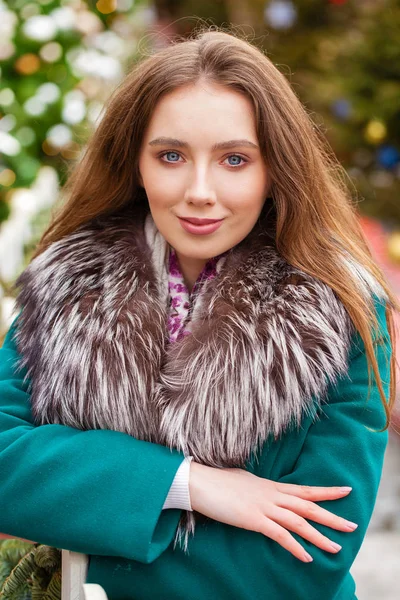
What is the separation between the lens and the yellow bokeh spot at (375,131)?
5297 millimetres

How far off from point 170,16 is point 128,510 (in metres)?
7.46

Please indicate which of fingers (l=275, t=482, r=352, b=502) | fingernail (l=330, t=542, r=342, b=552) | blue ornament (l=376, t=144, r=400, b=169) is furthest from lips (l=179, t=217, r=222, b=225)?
blue ornament (l=376, t=144, r=400, b=169)

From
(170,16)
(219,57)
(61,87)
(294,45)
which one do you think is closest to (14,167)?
(61,87)

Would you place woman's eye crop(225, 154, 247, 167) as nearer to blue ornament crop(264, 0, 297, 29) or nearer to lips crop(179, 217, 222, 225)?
lips crop(179, 217, 222, 225)

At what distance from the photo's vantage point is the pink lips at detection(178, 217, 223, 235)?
1636 millimetres

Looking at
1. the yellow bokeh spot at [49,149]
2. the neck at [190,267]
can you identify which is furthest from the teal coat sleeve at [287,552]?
the yellow bokeh spot at [49,149]

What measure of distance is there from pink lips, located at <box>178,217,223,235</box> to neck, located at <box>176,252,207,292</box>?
0.54ft

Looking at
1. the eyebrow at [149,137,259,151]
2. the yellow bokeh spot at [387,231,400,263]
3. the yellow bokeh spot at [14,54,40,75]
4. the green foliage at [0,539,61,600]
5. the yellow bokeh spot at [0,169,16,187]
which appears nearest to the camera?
the eyebrow at [149,137,259,151]

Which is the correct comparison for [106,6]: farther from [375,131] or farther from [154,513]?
[154,513]

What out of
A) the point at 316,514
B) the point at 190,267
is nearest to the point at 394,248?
the point at 190,267

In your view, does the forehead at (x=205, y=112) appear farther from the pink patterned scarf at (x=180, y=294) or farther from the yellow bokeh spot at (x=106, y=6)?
the yellow bokeh spot at (x=106, y=6)

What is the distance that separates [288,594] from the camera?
1494 millimetres

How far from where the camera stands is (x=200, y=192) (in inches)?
62.0

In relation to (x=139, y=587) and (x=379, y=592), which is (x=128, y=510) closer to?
(x=139, y=587)
